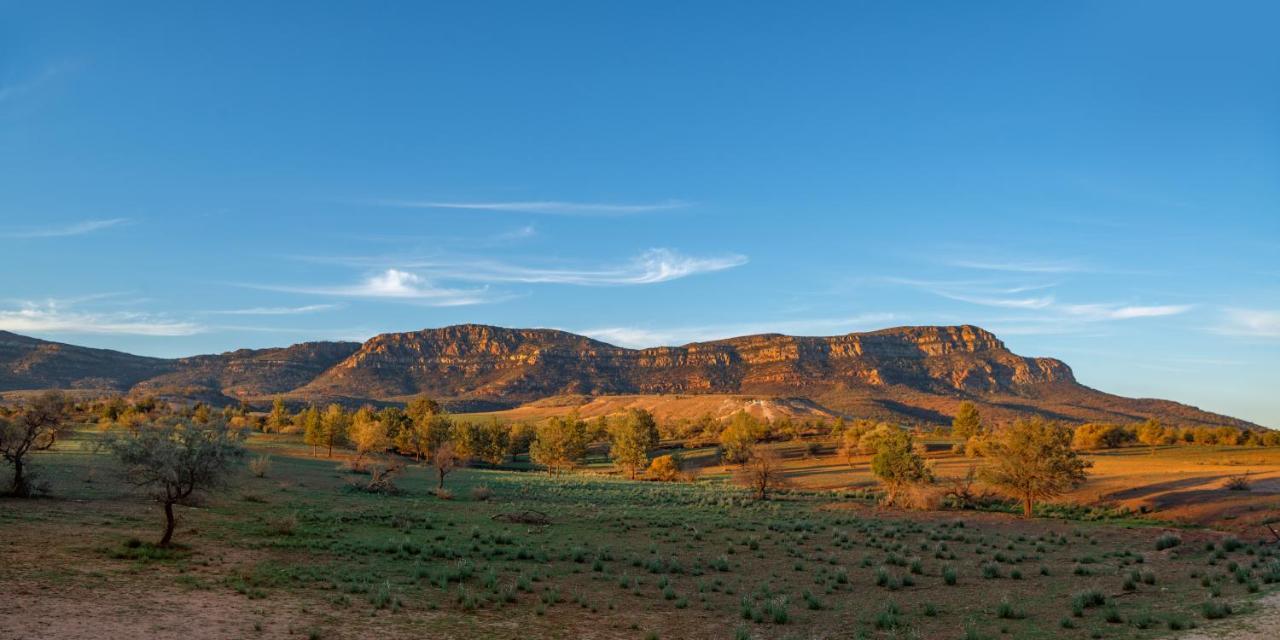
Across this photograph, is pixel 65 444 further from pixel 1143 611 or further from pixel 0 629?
pixel 1143 611

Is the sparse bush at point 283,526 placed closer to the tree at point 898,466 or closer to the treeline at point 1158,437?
the tree at point 898,466

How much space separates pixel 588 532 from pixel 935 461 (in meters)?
51.5

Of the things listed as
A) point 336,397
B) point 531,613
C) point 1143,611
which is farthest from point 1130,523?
point 336,397

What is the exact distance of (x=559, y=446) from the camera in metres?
78.9


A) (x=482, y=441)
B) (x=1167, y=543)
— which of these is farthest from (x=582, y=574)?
(x=482, y=441)

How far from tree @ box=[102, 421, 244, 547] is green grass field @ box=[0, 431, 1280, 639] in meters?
1.66

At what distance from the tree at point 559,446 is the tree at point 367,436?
15.9 m

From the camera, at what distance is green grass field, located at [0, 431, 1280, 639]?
1605 cm

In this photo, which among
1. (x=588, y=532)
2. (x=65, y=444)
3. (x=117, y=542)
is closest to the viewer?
(x=117, y=542)

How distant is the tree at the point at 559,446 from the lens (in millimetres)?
79312

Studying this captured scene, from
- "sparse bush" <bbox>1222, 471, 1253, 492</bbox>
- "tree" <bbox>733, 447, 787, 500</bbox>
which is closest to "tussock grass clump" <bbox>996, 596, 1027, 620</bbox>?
"tree" <bbox>733, 447, 787, 500</bbox>

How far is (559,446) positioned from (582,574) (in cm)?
5635

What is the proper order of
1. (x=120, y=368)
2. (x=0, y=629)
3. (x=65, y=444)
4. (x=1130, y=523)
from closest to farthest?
(x=0, y=629) → (x=1130, y=523) → (x=65, y=444) → (x=120, y=368)

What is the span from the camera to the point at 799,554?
2802 centimetres
